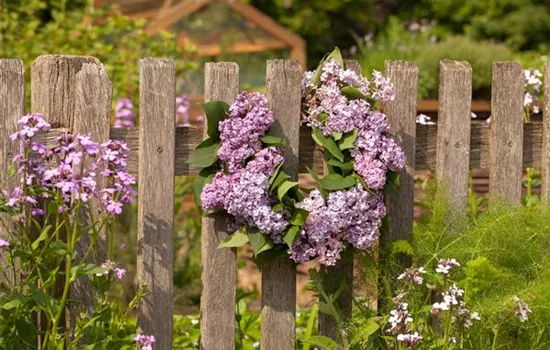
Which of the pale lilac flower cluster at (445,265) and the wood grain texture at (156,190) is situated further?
the wood grain texture at (156,190)

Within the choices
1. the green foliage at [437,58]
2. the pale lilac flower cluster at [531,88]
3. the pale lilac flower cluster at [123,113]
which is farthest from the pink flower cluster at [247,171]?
the green foliage at [437,58]

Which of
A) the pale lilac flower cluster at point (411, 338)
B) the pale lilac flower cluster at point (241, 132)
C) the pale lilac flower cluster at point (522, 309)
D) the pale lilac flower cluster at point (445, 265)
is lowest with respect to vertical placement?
the pale lilac flower cluster at point (411, 338)

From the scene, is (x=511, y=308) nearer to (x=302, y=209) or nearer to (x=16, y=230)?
(x=302, y=209)

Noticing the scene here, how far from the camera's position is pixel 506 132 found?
162 inches

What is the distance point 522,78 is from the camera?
13.5ft

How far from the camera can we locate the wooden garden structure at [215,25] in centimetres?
1128

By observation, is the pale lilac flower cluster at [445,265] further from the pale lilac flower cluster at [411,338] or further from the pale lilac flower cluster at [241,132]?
the pale lilac flower cluster at [241,132]

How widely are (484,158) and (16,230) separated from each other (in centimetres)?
169

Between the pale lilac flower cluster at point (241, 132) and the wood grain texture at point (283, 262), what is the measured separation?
0.31 feet

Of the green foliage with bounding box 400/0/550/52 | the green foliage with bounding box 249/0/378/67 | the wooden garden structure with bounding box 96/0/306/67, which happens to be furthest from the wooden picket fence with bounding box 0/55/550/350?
the green foliage with bounding box 249/0/378/67

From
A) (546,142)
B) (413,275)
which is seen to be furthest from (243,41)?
(413,275)

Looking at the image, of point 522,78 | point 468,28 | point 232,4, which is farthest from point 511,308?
point 468,28

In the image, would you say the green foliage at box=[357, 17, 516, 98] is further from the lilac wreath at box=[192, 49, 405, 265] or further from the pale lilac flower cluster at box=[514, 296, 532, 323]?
the pale lilac flower cluster at box=[514, 296, 532, 323]

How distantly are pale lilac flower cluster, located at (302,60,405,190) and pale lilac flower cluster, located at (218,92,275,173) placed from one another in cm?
20
